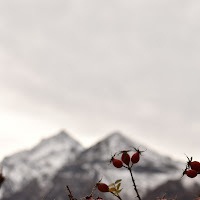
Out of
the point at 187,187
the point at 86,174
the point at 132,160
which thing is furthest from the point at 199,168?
the point at 86,174

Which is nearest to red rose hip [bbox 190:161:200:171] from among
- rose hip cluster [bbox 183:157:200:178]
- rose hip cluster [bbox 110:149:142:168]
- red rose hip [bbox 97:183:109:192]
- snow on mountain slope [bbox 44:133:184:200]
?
rose hip cluster [bbox 183:157:200:178]

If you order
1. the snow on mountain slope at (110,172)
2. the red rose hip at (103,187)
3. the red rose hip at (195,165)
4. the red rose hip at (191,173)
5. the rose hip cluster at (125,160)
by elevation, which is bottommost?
the red rose hip at (103,187)

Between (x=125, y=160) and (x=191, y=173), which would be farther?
(x=125, y=160)

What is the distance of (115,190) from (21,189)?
212219 millimetres

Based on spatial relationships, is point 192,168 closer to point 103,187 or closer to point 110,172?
point 103,187

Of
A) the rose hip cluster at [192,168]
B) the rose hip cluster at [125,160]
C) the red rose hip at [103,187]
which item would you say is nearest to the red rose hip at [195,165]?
the rose hip cluster at [192,168]

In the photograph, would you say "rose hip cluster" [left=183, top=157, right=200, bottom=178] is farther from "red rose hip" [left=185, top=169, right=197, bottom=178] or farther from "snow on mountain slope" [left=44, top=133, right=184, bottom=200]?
"snow on mountain slope" [left=44, top=133, right=184, bottom=200]

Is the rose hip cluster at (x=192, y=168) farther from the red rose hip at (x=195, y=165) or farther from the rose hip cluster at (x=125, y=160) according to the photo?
the rose hip cluster at (x=125, y=160)

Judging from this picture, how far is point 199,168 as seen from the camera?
3.26 metres

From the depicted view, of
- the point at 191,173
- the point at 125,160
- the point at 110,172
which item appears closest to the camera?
the point at 191,173

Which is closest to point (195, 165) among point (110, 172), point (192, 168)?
point (192, 168)

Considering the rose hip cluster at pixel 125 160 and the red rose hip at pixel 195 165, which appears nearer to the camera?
the red rose hip at pixel 195 165

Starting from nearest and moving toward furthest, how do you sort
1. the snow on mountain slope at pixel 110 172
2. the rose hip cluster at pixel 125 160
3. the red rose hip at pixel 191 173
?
the red rose hip at pixel 191 173
the rose hip cluster at pixel 125 160
the snow on mountain slope at pixel 110 172

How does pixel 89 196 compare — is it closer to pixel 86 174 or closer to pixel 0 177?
pixel 0 177
